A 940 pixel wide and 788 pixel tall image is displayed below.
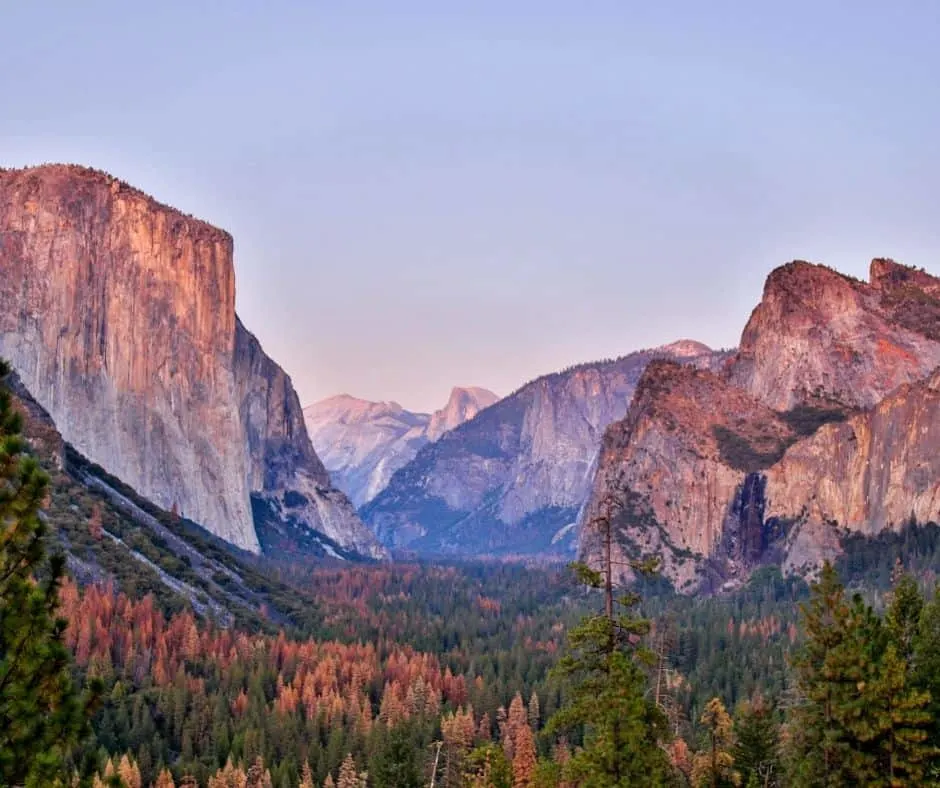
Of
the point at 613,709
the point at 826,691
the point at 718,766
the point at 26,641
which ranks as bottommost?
the point at 718,766

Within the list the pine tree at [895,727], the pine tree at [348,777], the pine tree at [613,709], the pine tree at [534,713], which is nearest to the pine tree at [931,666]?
the pine tree at [895,727]

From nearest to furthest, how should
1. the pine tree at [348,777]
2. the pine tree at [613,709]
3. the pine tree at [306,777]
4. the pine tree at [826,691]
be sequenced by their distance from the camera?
the pine tree at [613,709], the pine tree at [826,691], the pine tree at [306,777], the pine tree at [348,777]

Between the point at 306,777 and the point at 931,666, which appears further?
the point at 306,777

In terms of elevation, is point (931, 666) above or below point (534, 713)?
above

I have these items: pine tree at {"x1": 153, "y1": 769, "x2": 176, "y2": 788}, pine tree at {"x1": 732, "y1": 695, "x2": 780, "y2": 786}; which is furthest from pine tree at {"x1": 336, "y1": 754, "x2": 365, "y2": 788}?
pine tree at {"x1": 732, "y1": 695, "x2": 780, "y2": 786}

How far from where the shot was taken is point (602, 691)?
3803cm

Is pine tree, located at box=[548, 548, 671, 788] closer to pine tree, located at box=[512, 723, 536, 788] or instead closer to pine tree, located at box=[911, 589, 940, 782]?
pine tree, located at box=[911, 589, 940, 782]

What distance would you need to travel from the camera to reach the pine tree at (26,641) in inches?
885

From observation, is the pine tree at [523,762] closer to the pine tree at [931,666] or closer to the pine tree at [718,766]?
the pine tree at [718,766]

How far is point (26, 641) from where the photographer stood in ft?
75.3

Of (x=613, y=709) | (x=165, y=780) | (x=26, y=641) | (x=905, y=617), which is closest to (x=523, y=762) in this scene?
(x=165, y=780)

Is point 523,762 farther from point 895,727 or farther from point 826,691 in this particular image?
point 895,727

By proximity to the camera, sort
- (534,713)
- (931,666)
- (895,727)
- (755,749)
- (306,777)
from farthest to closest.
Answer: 1. (534,713)
2. (306,777)
3. (755,749)
4. (931,666)
5. (895,727)

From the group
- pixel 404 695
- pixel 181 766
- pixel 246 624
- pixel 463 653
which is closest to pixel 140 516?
pixel 246 624
